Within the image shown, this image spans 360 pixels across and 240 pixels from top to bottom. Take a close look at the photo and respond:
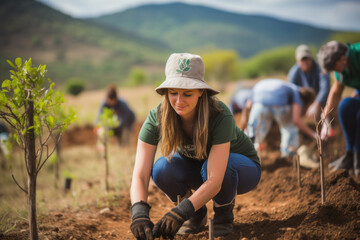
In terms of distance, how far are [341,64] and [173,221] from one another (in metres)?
2.32

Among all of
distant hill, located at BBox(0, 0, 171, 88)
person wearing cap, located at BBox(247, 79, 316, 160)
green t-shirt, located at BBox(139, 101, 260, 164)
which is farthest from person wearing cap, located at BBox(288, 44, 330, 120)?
distant hill, located at BBox(0, 0, 171, 88)

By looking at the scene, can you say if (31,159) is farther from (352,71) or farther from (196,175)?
(352,71)

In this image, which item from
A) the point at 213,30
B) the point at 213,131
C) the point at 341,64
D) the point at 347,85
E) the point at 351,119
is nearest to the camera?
the point at 213,131

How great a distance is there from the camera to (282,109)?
4090 millimetres

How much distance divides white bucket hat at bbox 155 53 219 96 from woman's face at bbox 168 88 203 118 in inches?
2.5

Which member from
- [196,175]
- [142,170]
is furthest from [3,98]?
[196,175]

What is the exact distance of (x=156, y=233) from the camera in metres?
1.69

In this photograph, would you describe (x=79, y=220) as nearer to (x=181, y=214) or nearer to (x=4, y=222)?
(x=4, y=222)

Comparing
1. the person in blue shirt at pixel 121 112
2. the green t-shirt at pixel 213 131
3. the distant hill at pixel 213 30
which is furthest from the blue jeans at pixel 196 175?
the distant hill at pixel 213 30

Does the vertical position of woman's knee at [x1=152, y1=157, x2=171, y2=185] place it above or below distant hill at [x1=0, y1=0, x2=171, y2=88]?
below

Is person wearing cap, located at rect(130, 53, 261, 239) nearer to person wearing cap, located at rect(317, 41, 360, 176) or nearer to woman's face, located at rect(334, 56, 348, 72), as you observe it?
person wearing cap, located at rect(317, 41, 360, 176)

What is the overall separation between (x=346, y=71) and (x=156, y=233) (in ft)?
8.16

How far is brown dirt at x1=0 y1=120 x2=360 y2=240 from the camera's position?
1898 millimetres

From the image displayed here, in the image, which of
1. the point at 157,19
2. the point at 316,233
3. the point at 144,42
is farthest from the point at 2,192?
the point at 157,19
